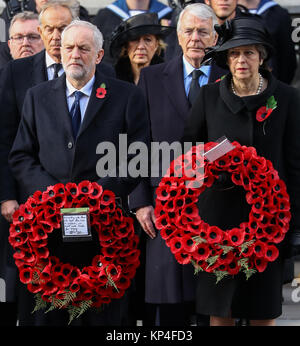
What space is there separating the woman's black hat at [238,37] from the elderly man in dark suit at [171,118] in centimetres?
45

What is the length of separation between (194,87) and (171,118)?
→ 0.27m

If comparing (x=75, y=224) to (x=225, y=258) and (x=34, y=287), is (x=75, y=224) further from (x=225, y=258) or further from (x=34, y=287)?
(x=225, y=258)

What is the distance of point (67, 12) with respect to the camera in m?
7.13

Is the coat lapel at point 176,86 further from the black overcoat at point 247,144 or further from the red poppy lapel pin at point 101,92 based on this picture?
the red poppy lapel pin at point 101,92

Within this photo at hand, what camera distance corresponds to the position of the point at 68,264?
614cm

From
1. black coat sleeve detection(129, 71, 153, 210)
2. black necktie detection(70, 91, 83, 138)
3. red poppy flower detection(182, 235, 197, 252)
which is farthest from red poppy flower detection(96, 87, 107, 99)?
red poppy flower detection(182, 235, 197, 252)

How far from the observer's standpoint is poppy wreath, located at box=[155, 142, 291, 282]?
19.6 feet

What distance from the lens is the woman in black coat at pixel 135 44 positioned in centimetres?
762

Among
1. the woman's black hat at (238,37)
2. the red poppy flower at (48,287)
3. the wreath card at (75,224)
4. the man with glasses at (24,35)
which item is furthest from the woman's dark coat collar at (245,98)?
the man with glasses at (24,35)

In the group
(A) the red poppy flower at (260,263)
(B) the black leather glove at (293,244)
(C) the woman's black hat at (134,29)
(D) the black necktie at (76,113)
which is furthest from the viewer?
(C) the woman's black hat at (134,29)

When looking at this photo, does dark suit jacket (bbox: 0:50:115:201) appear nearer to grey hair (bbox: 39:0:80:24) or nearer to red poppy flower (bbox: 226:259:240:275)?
grey hair (bbox: 39:0:80:24)

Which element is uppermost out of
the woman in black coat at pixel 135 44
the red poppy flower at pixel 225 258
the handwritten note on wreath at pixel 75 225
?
the woman in black coat at pixel 135 44

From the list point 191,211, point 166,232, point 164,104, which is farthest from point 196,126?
point 166,232
